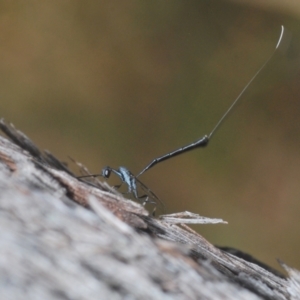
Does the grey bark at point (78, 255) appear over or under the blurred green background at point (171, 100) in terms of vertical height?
under

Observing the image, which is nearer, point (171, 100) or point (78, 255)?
point (78, 255)

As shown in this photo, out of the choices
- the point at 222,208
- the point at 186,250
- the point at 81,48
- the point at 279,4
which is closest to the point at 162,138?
the point at 222,208

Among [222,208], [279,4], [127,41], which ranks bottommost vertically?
[222,208]

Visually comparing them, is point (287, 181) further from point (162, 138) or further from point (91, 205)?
point (91, 205)

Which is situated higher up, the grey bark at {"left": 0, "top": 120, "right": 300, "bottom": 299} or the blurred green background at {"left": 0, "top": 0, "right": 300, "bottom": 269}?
the blurred green background at {"left": 0, "top": 0, "right": 300, "bottom": 269}

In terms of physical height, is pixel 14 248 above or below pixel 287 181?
below

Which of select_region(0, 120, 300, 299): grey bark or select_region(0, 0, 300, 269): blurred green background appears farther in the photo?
select_region(0, 0, 300, 269): blurred green background

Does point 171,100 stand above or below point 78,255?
above

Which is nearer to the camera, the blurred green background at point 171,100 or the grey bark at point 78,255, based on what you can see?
the grey bark at point 78,255
